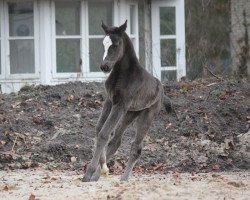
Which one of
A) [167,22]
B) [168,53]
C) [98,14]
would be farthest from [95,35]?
[167,22]

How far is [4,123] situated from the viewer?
1473cm

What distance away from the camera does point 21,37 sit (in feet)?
68.3

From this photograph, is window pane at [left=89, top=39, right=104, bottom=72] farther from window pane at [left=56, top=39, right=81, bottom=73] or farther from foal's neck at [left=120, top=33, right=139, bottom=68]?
foal's neck at [left=120, top=33, right=139, bottom=68]

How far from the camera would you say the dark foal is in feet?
34.1

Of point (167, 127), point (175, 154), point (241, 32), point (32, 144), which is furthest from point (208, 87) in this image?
point (241, 32)

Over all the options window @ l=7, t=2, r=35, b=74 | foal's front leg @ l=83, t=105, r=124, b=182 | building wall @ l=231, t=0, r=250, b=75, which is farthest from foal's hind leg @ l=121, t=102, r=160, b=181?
building wall @ l=231, t=0, r=250, b=75

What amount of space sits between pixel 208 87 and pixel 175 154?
329 centimetres

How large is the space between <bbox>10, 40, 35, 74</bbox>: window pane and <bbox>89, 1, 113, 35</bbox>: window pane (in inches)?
64.1

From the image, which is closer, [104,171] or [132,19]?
[104,171]

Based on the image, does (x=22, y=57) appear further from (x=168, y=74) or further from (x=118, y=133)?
(x=118, y=133)

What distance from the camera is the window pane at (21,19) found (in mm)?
20859

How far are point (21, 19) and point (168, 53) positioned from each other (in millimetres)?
4034

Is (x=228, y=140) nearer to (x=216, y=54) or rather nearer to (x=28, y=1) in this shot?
(x=28, y=1)

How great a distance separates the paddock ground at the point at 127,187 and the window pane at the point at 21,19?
360 inches
